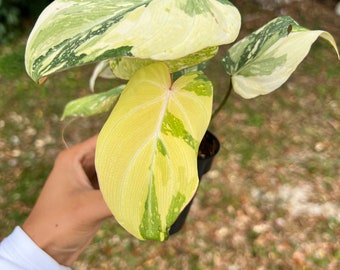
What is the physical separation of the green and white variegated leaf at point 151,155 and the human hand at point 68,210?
261mm

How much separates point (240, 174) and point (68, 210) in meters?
0.70

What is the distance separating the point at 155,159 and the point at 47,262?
43cm

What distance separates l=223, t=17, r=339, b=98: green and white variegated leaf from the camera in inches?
22.8

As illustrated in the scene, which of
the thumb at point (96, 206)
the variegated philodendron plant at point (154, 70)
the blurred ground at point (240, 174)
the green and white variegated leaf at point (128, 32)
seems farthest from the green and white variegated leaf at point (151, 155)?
the blurred ground at point (240, 174)

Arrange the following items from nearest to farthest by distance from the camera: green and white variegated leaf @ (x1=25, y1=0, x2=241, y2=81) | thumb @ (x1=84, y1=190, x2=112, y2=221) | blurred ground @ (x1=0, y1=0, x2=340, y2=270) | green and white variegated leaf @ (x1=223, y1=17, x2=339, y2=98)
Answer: green and white variegated leaf @ (x1=25, y1=0, x2=241, y2=81) < green and white variegated leaf @ (x1=223, y1=17, x2=339, y2=98) < thumb @ (x1=84, y1=190, x2=112, y2=221) < blurred ground @ (x1=0, y1=0, x2=340, y2=270)

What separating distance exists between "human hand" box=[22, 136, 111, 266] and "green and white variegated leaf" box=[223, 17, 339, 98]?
314 millimetres

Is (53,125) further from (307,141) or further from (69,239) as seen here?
(307,141)

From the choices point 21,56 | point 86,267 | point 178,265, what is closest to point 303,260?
point 178,265

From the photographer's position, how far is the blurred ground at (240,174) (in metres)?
1.19

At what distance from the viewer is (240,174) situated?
1372 millimetres

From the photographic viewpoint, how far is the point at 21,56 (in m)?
1.75

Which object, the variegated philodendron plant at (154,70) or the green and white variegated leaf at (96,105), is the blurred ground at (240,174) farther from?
A: the variegated philodendron plant at (154,70)

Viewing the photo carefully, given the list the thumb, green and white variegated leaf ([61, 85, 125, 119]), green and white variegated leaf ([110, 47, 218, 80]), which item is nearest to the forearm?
the thumb

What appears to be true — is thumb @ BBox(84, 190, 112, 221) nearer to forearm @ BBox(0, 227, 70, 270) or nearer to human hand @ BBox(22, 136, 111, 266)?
human hand @ BBox(22, 136, 111, 266)
